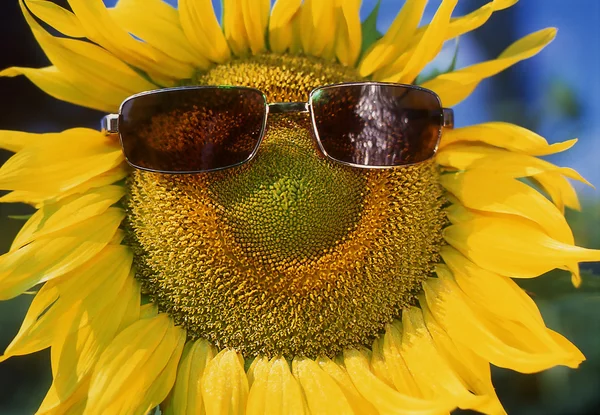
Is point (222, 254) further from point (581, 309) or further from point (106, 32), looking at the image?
point (581, 309)

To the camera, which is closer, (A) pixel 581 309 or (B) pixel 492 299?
(B) pixel 492 299

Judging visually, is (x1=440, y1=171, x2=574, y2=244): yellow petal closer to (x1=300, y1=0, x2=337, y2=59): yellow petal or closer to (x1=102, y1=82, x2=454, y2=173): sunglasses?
(x1=102, y1=82, x2=454, y2=173): sunglasses

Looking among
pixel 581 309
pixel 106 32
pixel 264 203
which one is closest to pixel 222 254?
pixel 264 203

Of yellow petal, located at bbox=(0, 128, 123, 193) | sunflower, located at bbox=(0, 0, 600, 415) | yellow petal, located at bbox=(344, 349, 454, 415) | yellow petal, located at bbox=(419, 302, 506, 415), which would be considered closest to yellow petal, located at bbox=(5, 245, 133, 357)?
sunflower, located at bbox=(0, 0, 600, 415)

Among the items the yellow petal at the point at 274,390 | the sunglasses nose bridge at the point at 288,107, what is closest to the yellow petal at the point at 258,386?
the yellow petal at the point at 274,390

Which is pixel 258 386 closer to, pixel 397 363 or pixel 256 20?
pixel 397 363

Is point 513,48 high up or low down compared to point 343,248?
up
